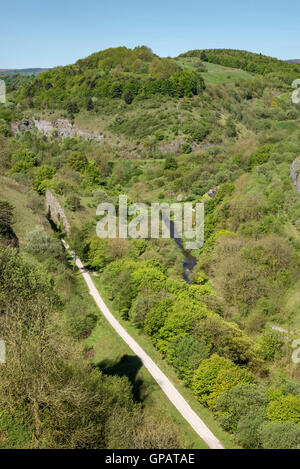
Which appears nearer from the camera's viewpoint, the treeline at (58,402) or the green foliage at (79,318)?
the treeline at (58,402)

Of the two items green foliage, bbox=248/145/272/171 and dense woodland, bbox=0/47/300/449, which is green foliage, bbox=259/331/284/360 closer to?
dense woodland, bbox=0/47/300/449

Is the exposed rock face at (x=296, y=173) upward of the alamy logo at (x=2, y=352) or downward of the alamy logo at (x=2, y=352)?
upward

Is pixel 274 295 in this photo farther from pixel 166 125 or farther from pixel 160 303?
pixel 166 125

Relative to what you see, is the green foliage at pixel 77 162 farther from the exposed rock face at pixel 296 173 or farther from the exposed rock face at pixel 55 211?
the exposed rock face at pixel 296 173

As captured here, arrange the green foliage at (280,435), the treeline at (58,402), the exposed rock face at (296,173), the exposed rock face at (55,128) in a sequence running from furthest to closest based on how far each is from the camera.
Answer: the exposed rock face at (55,128) → the exposed rock face at (296,173) → the green foliage at (280,435) → the treeline at (58,402)

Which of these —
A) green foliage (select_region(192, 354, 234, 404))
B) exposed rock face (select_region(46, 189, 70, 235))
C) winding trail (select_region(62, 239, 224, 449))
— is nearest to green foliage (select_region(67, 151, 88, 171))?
exposed rock face (select_region(46, 189, 70, 235))

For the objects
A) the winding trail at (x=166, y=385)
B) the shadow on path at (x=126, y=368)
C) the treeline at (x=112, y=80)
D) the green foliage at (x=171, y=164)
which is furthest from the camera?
the treeline at (x=112, y=80)

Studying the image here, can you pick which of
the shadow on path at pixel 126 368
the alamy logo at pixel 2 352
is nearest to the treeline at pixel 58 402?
the alamy logo at pixel 2 352
